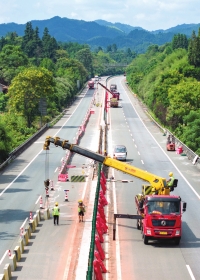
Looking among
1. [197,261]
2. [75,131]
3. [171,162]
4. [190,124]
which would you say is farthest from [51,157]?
[197,261]

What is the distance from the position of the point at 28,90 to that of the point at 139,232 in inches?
2378

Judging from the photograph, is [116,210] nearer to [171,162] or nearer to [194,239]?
[194,239]

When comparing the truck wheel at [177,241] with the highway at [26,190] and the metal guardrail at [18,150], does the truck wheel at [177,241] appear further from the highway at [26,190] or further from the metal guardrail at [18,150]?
the metal guardrail at [18,150]

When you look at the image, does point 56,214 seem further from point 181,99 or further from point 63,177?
point 181,99

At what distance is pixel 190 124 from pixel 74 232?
40.0 m

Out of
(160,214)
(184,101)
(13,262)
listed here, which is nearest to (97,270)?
(13,262)

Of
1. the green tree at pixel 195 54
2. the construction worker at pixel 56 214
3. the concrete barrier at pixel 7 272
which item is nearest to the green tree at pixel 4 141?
the construction worker at pixel 56 214

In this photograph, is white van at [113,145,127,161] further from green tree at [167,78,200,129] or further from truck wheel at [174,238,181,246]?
truck wheel at [174,238,181,246]

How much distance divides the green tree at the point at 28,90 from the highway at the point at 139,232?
15.6 m

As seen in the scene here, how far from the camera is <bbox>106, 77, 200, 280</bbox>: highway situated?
80.3ft

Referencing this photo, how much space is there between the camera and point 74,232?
30.8 meters

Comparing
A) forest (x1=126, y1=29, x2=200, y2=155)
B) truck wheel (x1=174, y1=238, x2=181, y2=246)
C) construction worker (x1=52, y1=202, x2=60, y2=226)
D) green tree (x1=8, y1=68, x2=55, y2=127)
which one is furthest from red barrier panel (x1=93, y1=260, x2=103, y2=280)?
green tree (x1=8, y1=68, x2=55, y2=127)

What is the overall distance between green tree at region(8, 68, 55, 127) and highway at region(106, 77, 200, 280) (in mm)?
15621

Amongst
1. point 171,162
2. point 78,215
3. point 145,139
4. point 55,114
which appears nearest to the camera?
point 78,215
